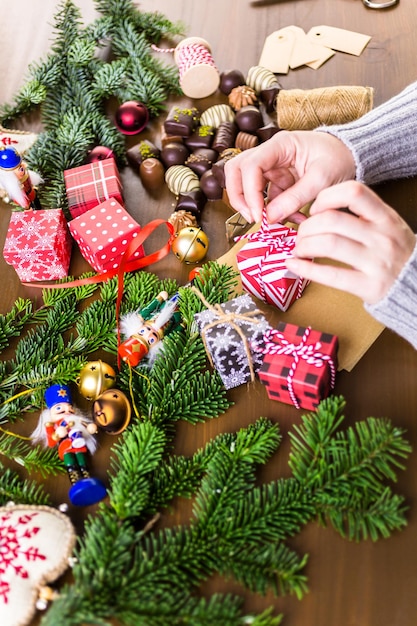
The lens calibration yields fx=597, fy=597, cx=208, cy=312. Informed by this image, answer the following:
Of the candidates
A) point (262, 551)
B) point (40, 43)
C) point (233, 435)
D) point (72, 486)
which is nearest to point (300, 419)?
point (233, 435)

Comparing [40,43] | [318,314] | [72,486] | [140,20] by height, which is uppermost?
[140,20]

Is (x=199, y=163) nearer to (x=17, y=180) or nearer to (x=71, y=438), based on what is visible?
(x=17, y=180)

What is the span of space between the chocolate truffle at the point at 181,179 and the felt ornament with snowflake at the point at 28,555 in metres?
0.67

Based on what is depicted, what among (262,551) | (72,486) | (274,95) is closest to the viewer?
(262,551)

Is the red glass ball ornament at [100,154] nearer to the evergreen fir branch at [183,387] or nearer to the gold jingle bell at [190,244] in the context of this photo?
the gold jingle bell at [190,244]

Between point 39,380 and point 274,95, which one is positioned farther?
point 274,95

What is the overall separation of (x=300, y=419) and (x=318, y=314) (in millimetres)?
197

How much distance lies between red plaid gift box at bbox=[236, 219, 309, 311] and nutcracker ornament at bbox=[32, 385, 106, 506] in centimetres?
36

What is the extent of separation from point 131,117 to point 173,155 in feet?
0.52

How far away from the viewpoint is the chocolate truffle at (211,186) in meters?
1.17

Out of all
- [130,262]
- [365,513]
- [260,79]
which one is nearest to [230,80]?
[260,79]

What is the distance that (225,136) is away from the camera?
1.25 metres

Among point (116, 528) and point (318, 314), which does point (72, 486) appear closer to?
point (116, 528)

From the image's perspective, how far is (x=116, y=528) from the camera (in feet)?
2.52
